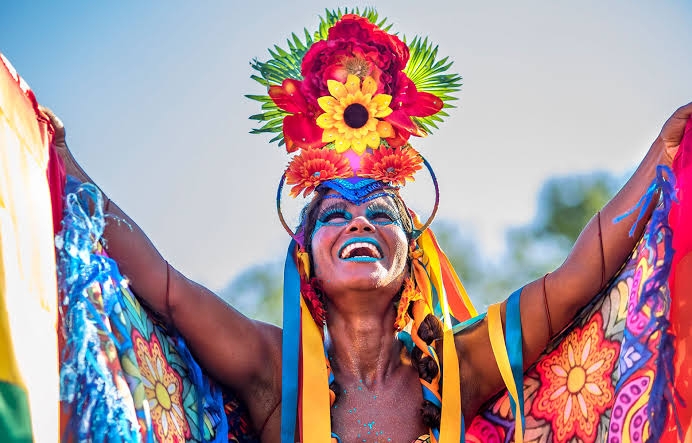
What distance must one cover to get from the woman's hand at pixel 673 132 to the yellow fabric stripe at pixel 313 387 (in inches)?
53.3

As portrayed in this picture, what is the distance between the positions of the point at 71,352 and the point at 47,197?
0.42 meters

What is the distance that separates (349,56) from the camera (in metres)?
4.43

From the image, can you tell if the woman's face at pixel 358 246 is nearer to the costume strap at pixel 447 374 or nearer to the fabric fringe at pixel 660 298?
the costume strap at pixel 447 374

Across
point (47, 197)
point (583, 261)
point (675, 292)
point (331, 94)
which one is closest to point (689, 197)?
point (675, 292)

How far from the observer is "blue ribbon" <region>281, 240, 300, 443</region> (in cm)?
396

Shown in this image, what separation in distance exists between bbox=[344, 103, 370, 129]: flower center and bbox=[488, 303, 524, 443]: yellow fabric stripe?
0.87 metres

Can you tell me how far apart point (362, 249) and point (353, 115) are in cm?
54

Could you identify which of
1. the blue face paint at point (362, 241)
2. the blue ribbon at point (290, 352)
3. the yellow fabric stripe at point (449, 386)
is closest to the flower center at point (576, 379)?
the yellow fabric stripe at point (449, 386)

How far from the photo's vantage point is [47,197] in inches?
124

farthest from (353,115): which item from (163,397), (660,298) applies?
(660,298)

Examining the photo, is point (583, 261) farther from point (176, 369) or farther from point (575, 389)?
point (176, 369)

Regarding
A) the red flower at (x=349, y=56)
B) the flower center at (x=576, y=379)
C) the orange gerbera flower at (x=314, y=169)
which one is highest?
the red flower at (x=349, y=56)

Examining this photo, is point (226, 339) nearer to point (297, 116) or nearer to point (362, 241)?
point (362, 241)

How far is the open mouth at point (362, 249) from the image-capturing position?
4211mm
